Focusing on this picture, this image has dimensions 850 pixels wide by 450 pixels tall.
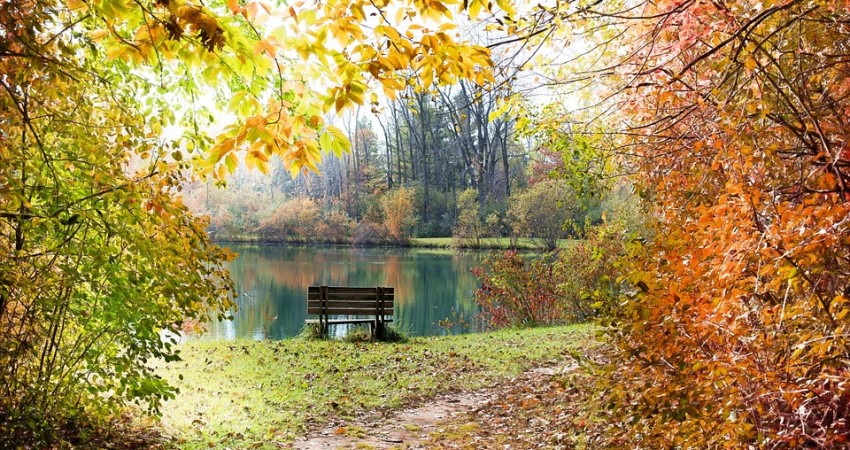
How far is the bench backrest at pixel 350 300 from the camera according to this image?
11.6 metres

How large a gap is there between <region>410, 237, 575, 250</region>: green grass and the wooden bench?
1460 cm

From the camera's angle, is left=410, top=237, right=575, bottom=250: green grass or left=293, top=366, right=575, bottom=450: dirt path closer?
left=293, top=366, right=575, bottom=450: dirt path

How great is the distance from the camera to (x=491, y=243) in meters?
36.9

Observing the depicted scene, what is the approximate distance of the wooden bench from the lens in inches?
456

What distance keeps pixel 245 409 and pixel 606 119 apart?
4904 millimetres

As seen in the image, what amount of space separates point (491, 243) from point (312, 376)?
2921 centimetres

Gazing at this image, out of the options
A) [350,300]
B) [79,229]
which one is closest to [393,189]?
[350,300]

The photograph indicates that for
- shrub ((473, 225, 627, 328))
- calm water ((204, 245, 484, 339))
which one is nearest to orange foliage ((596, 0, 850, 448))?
calm water ((204, 245, 484, 339))

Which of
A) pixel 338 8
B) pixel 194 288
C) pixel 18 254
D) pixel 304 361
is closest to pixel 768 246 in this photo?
pixel 338 8

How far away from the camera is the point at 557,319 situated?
14062 millimetres

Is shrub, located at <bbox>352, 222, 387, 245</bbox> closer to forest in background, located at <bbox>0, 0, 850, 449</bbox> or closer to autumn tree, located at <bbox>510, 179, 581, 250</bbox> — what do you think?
autumn tree, located at <bbox>510, 179, 581, 250</bbox>

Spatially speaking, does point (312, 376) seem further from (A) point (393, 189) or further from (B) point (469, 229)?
(A) point (393, 189)

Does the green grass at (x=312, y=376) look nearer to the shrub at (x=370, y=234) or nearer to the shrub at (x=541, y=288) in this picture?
the shrub at (x=541, y=288)

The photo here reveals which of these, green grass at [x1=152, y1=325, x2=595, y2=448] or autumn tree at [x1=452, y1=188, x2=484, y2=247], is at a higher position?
autumn tree at [x1=452, y1=188, x2=484, y2=247]
